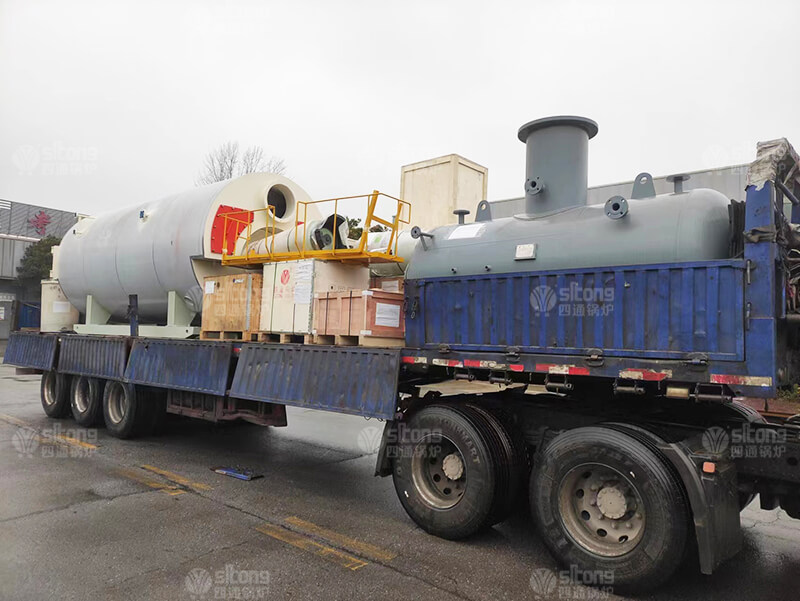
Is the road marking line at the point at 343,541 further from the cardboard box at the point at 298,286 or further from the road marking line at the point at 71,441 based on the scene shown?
the road marking line at the point at 71,441

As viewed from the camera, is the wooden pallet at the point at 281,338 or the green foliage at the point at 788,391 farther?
the wooden pallet at the point at 281,338

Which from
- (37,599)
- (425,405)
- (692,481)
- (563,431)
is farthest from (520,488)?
(37,599)

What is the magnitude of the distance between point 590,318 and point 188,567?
376 cm

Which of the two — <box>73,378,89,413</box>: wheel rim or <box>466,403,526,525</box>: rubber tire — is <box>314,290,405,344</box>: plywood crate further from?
<box>73,378,89,413</box>: wheel rim

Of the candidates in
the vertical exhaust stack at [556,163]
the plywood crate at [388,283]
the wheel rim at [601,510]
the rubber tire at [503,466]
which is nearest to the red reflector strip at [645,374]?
the wheel rim at [601,510]

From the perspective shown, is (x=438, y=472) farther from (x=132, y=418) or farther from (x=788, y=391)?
(x=132, y=418)

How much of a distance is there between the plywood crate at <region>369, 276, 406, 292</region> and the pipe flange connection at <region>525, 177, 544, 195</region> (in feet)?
6.52

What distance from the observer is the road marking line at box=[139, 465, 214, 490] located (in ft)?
22.4

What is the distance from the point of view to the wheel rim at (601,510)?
435 cm

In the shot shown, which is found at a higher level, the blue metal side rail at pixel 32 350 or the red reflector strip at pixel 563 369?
the red reflector strip at pixel 563 369

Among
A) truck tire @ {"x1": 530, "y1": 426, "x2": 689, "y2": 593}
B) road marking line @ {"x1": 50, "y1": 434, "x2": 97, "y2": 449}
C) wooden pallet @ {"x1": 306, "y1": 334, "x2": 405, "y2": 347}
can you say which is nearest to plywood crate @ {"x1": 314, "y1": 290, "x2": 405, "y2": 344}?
wooden pallet @ {"x1": 306, "y1": 334, "x2": 405, "y2": 347}

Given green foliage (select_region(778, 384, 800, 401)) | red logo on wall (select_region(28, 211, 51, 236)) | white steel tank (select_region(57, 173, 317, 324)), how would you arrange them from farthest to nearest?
red logo on wall (select_region(28, 211, 51, 236))
white steel tank (select_region(57, 173, 317, 324))
green foliage (select_region(778, 384, 800, 401))

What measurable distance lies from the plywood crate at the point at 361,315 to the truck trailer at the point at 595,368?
24 centimetres

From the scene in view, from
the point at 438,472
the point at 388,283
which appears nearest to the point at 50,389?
the point at 388,283
